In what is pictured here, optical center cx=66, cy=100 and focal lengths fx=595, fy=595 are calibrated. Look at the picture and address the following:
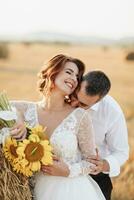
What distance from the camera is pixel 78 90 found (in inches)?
106

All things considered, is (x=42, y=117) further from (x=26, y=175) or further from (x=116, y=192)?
(x=116, y=192)

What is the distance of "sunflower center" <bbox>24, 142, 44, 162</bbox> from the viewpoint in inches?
96.3

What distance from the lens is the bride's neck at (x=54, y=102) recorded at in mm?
2721

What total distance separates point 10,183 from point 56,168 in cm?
21

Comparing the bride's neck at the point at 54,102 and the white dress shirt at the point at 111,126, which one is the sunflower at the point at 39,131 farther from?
the white dress shirt at the point at 111,126

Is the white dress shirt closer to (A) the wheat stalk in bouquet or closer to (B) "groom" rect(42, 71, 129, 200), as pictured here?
(B) "groom" rect(42, 71, 129, 200)

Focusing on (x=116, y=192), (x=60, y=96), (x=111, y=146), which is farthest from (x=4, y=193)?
(x=116, y=192)

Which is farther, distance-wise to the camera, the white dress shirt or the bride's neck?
the white dress shirt

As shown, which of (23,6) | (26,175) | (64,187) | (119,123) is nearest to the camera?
(26,175)

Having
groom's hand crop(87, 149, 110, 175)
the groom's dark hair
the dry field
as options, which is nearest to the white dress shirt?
groom's hand crop(87, 149, 110, 175)

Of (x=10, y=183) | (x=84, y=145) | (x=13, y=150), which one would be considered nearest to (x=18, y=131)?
(x=13, y=150)

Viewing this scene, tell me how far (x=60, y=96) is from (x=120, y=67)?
2.67 m

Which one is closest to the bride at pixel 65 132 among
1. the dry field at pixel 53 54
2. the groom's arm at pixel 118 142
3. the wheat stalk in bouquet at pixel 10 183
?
the wheat stalk in bouquet at pixel 10 183

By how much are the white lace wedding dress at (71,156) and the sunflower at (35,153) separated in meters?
0.16
